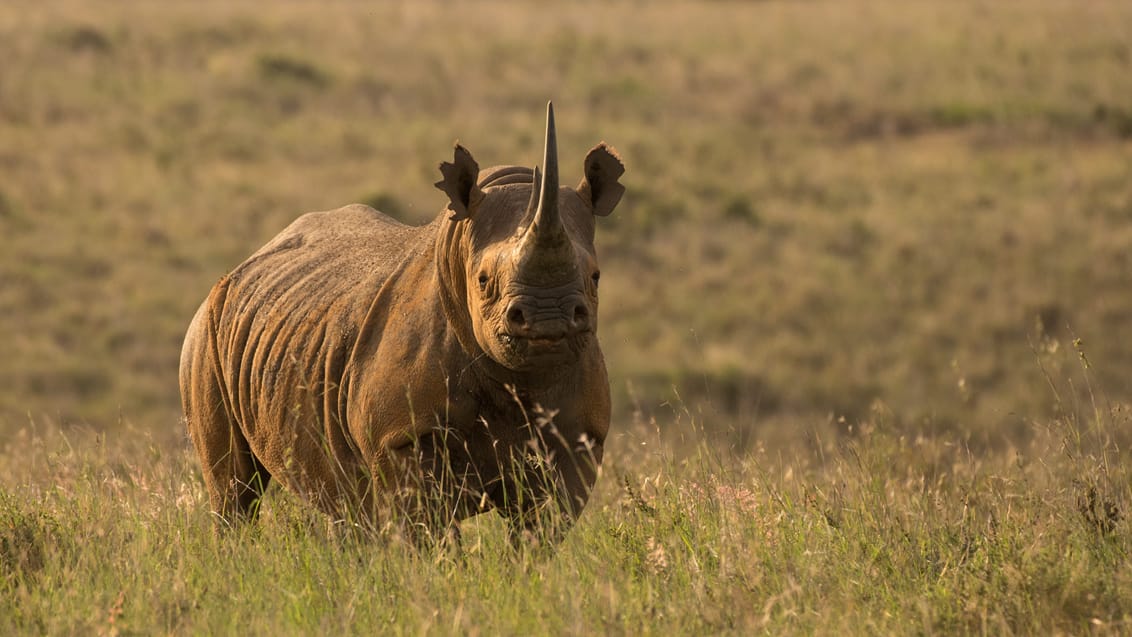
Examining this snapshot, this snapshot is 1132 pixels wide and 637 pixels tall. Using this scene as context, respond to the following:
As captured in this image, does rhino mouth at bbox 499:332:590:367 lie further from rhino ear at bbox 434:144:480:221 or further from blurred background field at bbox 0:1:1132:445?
blurred background field at bbox 0:1:1132:445

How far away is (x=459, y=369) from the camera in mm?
6004

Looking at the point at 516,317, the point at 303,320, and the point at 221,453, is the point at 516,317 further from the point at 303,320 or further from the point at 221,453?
the point at 221,453

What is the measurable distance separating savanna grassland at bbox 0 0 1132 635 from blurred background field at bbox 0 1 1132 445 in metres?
0.08

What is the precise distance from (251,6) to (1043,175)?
17.7m

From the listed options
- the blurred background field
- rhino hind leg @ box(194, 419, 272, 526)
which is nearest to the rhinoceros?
rhino hind leg @ box(194, 419, 272, 526)

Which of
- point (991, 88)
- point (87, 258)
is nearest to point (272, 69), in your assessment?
point (87, 258)

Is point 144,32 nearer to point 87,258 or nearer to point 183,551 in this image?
point 87,258

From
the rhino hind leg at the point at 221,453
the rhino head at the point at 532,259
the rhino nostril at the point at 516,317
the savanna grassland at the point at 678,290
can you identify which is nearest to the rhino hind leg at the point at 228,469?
the rhino hind leg at the point at 221,453

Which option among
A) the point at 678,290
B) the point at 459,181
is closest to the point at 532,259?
the point at 459,181

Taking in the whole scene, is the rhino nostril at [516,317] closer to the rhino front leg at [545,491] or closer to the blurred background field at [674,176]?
the rhino front leg at [545,491]

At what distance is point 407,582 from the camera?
5.47 meters

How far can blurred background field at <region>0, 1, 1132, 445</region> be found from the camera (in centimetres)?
2075

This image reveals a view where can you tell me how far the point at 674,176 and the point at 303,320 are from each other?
20.4 meters

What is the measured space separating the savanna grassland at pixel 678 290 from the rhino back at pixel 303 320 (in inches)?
13.1
